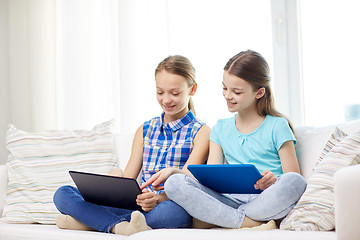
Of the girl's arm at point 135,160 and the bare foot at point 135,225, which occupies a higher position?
the girl's arm at point 135,160

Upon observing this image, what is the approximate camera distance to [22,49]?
11.5 ft

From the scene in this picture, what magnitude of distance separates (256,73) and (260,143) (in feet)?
0.91

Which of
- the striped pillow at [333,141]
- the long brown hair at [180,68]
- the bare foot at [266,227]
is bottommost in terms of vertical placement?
the bare foot at [266,227]

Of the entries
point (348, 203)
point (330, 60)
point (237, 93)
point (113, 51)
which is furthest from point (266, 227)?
point (113, 51)

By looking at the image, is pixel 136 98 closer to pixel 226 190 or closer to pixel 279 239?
pixel 226 190

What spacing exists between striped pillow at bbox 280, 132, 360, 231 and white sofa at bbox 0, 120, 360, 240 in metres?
0.06

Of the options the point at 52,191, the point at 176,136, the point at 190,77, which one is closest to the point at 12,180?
the point at 52,191

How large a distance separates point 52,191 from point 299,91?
1452 millimetres

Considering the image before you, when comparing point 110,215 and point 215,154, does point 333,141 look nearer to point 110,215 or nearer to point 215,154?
point 215,154

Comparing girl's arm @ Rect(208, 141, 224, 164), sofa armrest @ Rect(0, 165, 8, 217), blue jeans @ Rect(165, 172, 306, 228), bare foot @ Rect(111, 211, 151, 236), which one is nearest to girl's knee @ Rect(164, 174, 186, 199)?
blue jeans @ Rect(165, 172, 306, 228)

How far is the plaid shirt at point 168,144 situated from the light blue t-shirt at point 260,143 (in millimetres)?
Result: 146

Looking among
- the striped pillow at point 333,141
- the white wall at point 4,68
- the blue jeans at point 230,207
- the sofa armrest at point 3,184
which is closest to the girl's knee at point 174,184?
the blue jeans at point 230,207

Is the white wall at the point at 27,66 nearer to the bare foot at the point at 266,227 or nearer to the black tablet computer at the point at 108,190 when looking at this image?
the black tablet computer at the point at 108,190

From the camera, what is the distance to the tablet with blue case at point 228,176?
153 centimetres
